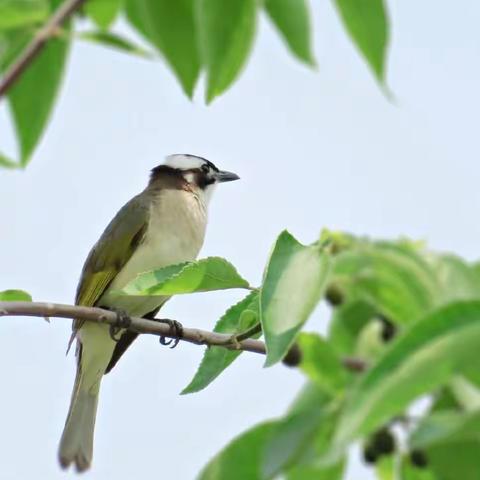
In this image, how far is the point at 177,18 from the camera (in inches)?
66.8

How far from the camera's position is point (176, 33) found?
1.69m

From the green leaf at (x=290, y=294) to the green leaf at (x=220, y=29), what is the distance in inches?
12.4

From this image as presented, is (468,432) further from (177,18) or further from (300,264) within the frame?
(177,18)

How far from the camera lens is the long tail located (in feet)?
21.9

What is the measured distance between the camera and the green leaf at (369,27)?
1426 mm

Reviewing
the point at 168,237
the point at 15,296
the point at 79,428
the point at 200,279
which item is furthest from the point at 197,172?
the point at 200,279

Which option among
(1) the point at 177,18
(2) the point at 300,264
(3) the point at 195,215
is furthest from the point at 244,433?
(3) the point at 195,215

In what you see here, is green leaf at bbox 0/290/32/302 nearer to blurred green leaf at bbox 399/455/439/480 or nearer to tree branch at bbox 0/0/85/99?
tree branch at bbox 0/0/85/99

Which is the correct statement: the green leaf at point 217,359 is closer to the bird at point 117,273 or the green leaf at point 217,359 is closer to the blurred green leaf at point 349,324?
the blurred green leaf at point 349,324

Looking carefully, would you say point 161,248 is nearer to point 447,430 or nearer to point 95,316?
point 95,316

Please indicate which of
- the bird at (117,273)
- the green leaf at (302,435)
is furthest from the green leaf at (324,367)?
the bird at (117,273)

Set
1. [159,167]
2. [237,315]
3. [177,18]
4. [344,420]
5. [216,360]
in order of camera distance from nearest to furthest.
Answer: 1. [344,420]
2. [177,18]
3. [216,360]
4. [237,315]
5. [159,167]

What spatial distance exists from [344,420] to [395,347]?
0.32ft

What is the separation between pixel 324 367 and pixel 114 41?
58 centimetres
